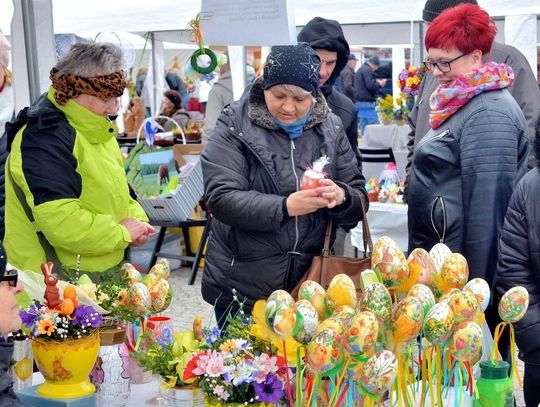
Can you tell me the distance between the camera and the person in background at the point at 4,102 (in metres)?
3.38

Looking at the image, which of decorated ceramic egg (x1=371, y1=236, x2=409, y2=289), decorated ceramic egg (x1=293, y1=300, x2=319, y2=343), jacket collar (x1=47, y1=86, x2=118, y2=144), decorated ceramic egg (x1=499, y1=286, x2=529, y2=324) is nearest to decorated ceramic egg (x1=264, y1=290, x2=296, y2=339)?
decorated ceramic egg (x1=293, y1=300, x2=319, y2=343)

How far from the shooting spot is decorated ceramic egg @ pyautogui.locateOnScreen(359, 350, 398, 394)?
6.19 feet

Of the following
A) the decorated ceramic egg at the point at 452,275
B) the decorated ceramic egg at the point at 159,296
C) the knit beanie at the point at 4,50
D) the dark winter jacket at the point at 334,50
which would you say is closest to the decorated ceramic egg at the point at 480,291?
the decorated ceramic egg at the point at 452,275

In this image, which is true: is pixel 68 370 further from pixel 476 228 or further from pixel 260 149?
pixel 476 228

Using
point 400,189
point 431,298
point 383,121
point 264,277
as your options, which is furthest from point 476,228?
point 383,121

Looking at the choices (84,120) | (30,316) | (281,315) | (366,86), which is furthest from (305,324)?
(366,86)

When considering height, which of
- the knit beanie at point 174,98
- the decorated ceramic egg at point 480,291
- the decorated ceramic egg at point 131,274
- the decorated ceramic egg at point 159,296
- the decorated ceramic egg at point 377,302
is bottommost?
the knit beanie at point 174,98

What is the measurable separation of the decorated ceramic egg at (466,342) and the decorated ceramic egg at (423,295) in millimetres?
85

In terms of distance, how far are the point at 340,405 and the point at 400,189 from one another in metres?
3.93

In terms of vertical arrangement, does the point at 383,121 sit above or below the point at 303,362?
below

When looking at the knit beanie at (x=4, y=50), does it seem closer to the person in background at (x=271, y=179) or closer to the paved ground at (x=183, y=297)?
the person in background at (x=271, y=179)

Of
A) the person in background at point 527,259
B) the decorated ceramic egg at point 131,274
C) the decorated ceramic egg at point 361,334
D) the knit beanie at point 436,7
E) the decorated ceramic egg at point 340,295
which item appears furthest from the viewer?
the knit beanie at point 436,7

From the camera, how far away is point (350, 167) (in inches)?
121

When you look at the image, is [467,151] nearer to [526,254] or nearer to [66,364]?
[526,254]
